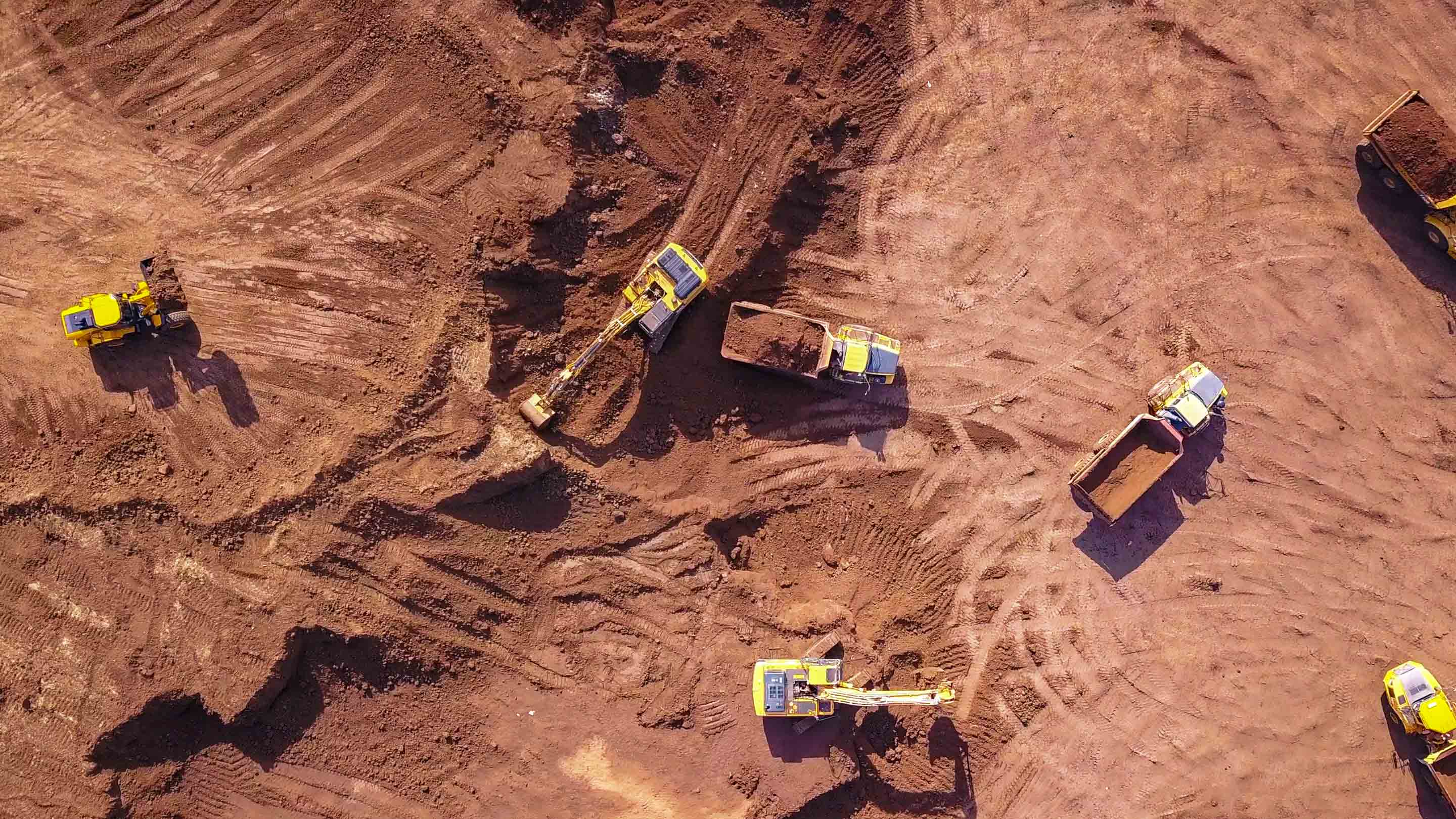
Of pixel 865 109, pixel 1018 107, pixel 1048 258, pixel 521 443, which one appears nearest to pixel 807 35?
pixel 865 109

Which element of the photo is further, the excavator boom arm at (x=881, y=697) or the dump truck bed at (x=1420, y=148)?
the dump truck bed at (x=1420, y=148)

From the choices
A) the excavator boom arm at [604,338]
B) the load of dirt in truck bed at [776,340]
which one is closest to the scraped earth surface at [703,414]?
the excavator boom arm at [604,338]

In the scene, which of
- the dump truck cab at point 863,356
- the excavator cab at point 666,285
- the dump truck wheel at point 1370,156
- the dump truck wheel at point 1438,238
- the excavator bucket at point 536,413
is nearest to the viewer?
the excavator bucket at point 536,413

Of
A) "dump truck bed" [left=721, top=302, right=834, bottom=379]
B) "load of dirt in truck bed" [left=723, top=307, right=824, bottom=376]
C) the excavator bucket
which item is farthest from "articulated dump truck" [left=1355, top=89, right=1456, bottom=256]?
the excavator bucket

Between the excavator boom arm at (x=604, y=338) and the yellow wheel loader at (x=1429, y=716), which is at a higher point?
the excavator boom arm at (x=604, y=338)

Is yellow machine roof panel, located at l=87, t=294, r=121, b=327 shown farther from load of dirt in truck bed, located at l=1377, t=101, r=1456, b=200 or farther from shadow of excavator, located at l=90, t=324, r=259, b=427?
load of dirt in truck bed, located at l=1377, t=101, r=1456, b=200

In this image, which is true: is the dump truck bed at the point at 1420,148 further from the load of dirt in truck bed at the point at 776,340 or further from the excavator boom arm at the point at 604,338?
the excavator boom arm at the point at 604,338
